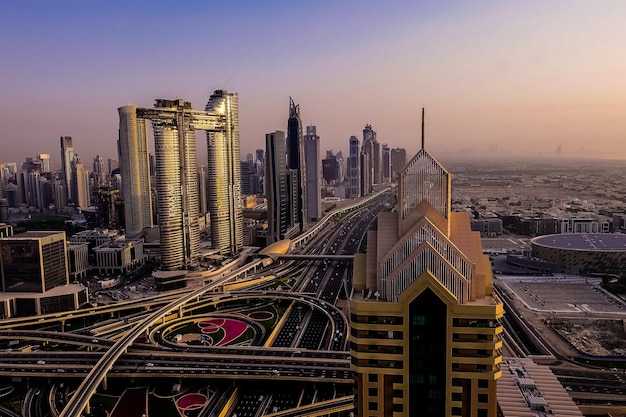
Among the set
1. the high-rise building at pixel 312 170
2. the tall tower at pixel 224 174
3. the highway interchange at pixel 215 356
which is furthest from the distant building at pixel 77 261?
the high-rise building at pixel 312 170

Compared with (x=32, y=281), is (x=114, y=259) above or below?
below

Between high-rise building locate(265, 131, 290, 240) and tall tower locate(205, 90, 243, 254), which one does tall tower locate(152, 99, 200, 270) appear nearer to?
tall tower locate(205, 90, 243, 254)

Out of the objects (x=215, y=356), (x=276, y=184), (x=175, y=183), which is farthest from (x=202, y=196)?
(x=215, y=356)

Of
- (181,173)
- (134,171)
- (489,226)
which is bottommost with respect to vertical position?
(489,226)

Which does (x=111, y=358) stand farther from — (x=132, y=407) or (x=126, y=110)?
(x=126, y=110)

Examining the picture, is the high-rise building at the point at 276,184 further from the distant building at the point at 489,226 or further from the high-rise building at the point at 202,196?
the distant building at the point at 489,226

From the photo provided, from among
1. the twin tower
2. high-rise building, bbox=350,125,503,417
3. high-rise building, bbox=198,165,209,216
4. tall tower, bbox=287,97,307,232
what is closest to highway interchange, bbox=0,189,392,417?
the twin tower

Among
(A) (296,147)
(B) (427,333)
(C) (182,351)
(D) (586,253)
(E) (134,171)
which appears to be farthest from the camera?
(A) (296,147)

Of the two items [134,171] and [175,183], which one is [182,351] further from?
[134,171]
